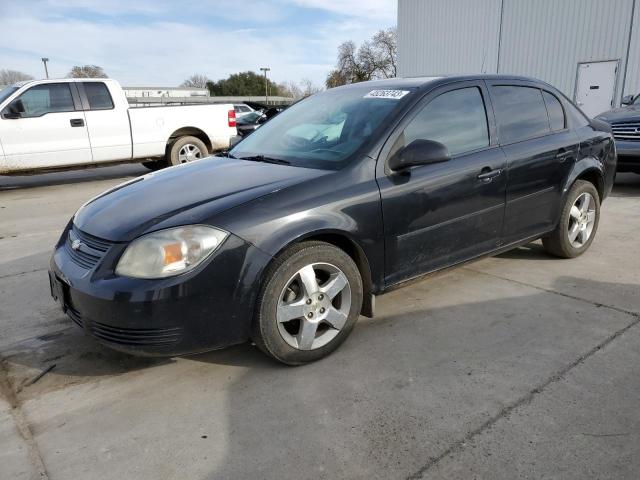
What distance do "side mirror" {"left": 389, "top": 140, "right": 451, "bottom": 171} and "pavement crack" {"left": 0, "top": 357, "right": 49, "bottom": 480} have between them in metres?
2.31

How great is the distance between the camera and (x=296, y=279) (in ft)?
8.68

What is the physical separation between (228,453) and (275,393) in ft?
Result: 1.53

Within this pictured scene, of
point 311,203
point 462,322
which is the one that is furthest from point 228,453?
point 462,322

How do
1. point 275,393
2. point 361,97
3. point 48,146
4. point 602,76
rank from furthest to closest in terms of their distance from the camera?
point 602,76 → point 48,146 → point 361,97 → point 275,393

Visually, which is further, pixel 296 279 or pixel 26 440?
pixel 296 279

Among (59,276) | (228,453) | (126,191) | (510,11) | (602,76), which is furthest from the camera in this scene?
(510,11)

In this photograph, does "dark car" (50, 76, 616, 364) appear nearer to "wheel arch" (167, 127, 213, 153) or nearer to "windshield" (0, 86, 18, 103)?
"wheel arch" (167, 127, 213, 153)

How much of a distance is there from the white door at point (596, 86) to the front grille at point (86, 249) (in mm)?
17418

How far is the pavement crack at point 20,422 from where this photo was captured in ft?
6.82

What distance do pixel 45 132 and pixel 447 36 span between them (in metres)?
19.0

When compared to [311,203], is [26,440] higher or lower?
lower

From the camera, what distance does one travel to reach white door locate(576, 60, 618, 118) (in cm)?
1653

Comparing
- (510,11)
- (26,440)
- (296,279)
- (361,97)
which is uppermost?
(510,11)

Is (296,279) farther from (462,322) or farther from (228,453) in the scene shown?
(462,322)
